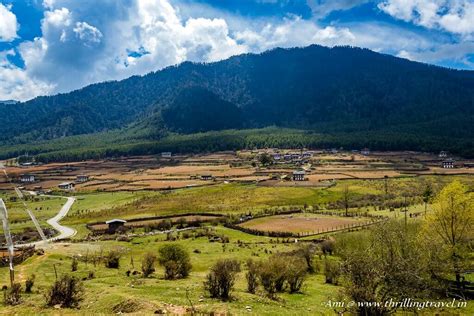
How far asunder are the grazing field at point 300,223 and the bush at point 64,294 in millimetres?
45486

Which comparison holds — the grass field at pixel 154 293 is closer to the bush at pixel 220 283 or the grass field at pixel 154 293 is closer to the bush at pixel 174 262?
the bush at pixel 220 283

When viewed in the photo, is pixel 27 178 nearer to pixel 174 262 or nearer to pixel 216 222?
pixel 216 222

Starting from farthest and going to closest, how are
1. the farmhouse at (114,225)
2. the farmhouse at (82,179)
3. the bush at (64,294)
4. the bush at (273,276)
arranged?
the farmhouse at (82,179) < the farmhouse at (114,225) < the bush at (273,276) < the bush at (64,294)

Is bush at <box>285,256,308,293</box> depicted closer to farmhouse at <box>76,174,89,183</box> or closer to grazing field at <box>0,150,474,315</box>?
grazing field at <box>0,150,474,315</box>

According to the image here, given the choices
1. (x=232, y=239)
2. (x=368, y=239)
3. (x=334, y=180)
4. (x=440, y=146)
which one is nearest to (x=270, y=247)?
(x=232, y=239)

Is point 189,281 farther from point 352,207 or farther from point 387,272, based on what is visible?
point 352,207

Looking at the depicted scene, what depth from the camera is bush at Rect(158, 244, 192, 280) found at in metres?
37.6

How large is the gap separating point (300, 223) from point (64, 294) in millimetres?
52405

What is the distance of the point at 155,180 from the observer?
154m

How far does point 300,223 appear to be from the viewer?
7475 centimetres

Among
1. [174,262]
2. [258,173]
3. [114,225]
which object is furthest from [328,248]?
[258,173]

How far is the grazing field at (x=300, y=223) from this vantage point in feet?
229

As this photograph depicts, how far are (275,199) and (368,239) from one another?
6117 centimetres

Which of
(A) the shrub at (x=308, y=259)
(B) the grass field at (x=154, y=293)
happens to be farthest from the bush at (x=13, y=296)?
(A) the shrub at (x=308, y=259)
